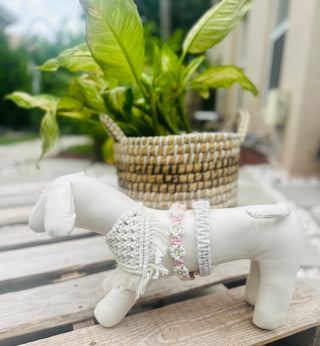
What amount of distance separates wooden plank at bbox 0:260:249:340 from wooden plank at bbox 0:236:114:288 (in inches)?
2.2

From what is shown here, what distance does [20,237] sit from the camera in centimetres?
90

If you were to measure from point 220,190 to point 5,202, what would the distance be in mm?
946

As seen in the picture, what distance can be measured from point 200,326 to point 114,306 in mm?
172

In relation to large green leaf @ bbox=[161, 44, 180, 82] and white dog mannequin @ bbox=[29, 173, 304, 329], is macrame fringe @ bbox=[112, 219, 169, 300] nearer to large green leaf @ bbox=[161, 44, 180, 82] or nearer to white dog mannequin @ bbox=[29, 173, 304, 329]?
white dog mannequin @ bbox=[29, 173, 304, 329]

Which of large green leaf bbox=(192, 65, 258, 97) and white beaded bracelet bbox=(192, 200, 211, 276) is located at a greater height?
large green leaf bbox=(192, 65, 258, 97)

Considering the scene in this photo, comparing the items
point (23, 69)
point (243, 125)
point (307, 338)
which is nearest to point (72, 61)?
point (243, 125)

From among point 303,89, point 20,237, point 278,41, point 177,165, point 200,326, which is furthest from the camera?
point 278,41

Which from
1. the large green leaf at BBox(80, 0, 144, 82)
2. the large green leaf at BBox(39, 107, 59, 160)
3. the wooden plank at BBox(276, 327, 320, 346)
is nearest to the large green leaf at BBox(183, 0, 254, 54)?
the large green leaf at BBox(80, 0, 144, 82)

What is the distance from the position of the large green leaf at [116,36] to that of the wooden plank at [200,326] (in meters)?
0.54

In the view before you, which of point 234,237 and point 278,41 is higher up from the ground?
point 278,41

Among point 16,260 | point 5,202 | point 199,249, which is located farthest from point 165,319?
point 5,202

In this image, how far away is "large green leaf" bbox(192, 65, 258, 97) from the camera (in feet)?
2.45

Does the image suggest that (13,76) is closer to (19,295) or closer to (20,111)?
(20,111)

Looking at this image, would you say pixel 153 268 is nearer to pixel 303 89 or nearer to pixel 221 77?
pixel 221 77
